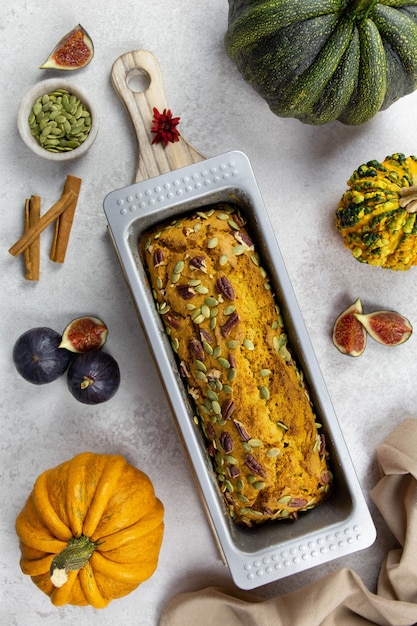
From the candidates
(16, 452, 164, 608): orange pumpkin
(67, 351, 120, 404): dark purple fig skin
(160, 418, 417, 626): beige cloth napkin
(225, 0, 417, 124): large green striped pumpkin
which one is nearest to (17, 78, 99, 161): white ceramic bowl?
(225, 0, 417, 124): large green striped pumpkin

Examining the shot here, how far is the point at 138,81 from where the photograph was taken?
9.50ft

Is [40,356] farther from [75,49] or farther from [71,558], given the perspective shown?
[75,49]

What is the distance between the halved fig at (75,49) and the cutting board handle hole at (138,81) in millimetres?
194

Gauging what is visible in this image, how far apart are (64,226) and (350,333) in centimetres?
132

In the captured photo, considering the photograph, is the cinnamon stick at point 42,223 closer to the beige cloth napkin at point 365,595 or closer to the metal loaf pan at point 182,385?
the metal loaf pan at point 182,385

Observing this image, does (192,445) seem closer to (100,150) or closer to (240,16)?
(100,150)

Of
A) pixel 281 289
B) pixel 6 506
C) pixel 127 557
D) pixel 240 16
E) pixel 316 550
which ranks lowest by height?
pixel 316 550

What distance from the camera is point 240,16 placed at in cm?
246

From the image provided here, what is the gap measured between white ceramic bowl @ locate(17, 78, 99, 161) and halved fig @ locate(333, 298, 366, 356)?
1318 millimetres

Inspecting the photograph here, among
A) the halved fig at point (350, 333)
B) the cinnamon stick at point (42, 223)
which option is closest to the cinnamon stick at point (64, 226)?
the cinnamon stick at point (42, 223)

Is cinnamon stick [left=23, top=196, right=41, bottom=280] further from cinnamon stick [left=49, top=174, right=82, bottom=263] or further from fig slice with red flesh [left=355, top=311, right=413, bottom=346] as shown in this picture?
fig slice with red flesh [left=355, top=311, right=413, bottom=346]

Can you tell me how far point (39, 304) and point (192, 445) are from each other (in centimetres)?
98

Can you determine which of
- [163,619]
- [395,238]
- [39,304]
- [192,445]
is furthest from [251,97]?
[163,619]

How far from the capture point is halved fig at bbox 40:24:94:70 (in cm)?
283
